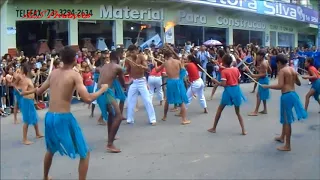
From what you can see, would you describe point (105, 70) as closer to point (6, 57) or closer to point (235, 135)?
point (235, 135)

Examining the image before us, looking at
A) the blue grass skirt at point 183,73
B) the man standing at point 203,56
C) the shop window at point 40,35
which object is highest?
the shop window at point 40,35

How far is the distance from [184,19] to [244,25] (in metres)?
6.25

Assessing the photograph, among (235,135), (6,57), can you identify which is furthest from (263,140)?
(6,57)

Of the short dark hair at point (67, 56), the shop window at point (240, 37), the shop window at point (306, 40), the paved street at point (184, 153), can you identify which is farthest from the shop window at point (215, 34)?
the short dark hair at point (67, 56)

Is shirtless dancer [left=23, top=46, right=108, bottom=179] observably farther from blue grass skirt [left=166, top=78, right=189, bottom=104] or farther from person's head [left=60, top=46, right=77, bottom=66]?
blue grass skirt [left=166, top=78, right=189, bottom=104]

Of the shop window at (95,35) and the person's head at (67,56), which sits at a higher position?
the shop window at (95,35)

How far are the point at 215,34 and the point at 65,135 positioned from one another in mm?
20152

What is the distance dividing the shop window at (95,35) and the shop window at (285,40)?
16.8 metres

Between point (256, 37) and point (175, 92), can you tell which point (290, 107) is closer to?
point (175, 92)

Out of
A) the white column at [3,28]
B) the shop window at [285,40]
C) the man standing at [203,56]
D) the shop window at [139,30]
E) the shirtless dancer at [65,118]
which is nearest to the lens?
the shirtless dancer at [65,118]

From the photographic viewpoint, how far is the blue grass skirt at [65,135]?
5031 mm

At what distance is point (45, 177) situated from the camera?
544 cm

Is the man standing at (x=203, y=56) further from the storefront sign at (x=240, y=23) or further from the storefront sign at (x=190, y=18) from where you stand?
the storefront sign at (x=240, y=23)

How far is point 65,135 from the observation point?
16.5 ft
